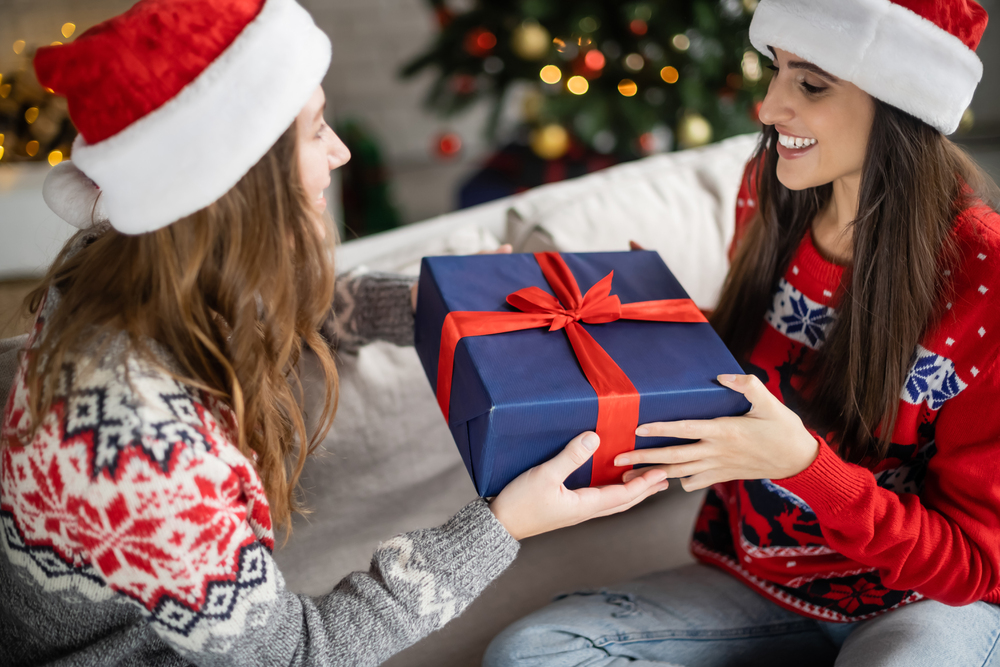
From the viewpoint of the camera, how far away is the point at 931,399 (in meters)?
0.92

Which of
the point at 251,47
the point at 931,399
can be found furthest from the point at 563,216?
the point at 251,47

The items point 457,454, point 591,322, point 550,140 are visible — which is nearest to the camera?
point 591,322

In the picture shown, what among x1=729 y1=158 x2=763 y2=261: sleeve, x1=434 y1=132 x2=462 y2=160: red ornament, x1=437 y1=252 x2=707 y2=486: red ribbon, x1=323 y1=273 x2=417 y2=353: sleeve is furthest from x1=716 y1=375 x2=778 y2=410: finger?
x1=434 y1=132 x2=462 y2=160: red ornament

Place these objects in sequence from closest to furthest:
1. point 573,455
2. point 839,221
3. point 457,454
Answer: point 573,455, point 839,221, point 457,454

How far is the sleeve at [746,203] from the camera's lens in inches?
46.7

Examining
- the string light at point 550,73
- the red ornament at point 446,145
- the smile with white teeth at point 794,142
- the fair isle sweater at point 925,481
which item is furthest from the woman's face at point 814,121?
the red ornament at point 446,145

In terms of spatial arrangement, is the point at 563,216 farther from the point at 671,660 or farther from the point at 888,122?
the point at 671,660

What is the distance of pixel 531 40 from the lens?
86.4 inches

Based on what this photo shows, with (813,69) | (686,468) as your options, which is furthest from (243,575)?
(813,69)

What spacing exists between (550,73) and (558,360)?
1728 mm

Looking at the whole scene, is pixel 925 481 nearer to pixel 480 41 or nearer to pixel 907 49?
pixel 907 49

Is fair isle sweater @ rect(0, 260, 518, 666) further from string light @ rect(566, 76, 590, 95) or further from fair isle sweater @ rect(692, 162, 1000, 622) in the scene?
string light @ rect(566, 76, 590, 95)

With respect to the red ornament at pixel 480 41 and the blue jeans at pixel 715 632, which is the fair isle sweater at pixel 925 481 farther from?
the red ornament at pixel 480 41

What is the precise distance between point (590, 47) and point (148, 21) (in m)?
1.81
